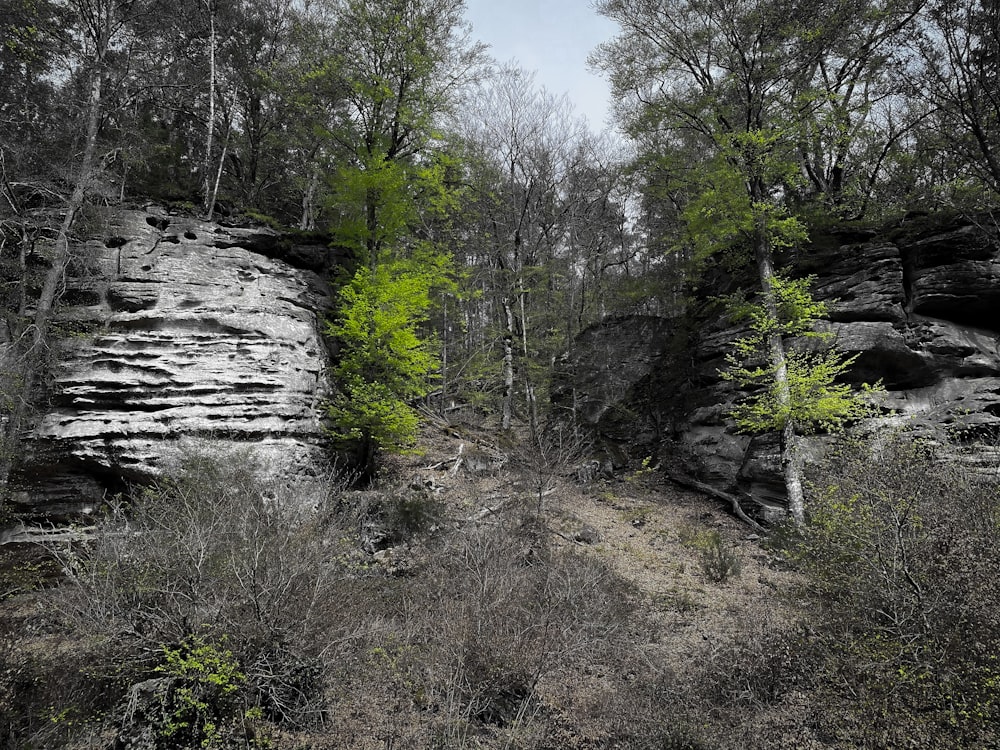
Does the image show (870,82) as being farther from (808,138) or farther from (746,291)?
(746,291)

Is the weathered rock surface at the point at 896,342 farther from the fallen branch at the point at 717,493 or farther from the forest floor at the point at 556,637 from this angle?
the forest floor at the point at 556,637

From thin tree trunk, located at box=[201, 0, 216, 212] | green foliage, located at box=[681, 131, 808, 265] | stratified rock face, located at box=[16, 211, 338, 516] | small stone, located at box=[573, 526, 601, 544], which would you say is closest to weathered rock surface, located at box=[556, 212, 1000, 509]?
green foliage, located at box=[681, 131, 808, 265]

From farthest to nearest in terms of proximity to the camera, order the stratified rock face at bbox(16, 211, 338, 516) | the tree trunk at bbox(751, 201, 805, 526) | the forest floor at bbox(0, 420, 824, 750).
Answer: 1. the tree trunk at bbox(751, 201, 805, 526)
2. the stratified rock face at bbox(16, 211, 338, 516)
3. the forest floor at bbox(0, 420, 824, 750)

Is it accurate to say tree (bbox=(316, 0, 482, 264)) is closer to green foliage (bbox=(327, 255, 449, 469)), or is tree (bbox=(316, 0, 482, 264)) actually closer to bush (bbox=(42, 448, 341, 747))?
green foliage (bbox=(327, 255, 449, 469))

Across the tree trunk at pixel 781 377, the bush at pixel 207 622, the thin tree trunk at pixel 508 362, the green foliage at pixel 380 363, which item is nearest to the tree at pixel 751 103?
the tree trunk at pixel 781 377

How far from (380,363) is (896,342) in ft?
40.1

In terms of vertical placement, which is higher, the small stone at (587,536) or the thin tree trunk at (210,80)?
the thin tree trunk at (210,80)

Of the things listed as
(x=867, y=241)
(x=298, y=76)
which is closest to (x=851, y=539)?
(x=867, y=241)

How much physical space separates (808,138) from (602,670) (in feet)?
41.9

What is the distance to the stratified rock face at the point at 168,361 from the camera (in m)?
9.38

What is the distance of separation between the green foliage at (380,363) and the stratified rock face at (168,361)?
0.90 metres

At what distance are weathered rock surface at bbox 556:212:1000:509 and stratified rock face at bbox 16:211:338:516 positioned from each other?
10765 mm

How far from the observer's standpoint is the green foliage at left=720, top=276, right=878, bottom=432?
10.1 metres

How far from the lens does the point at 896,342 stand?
37.0 feet
